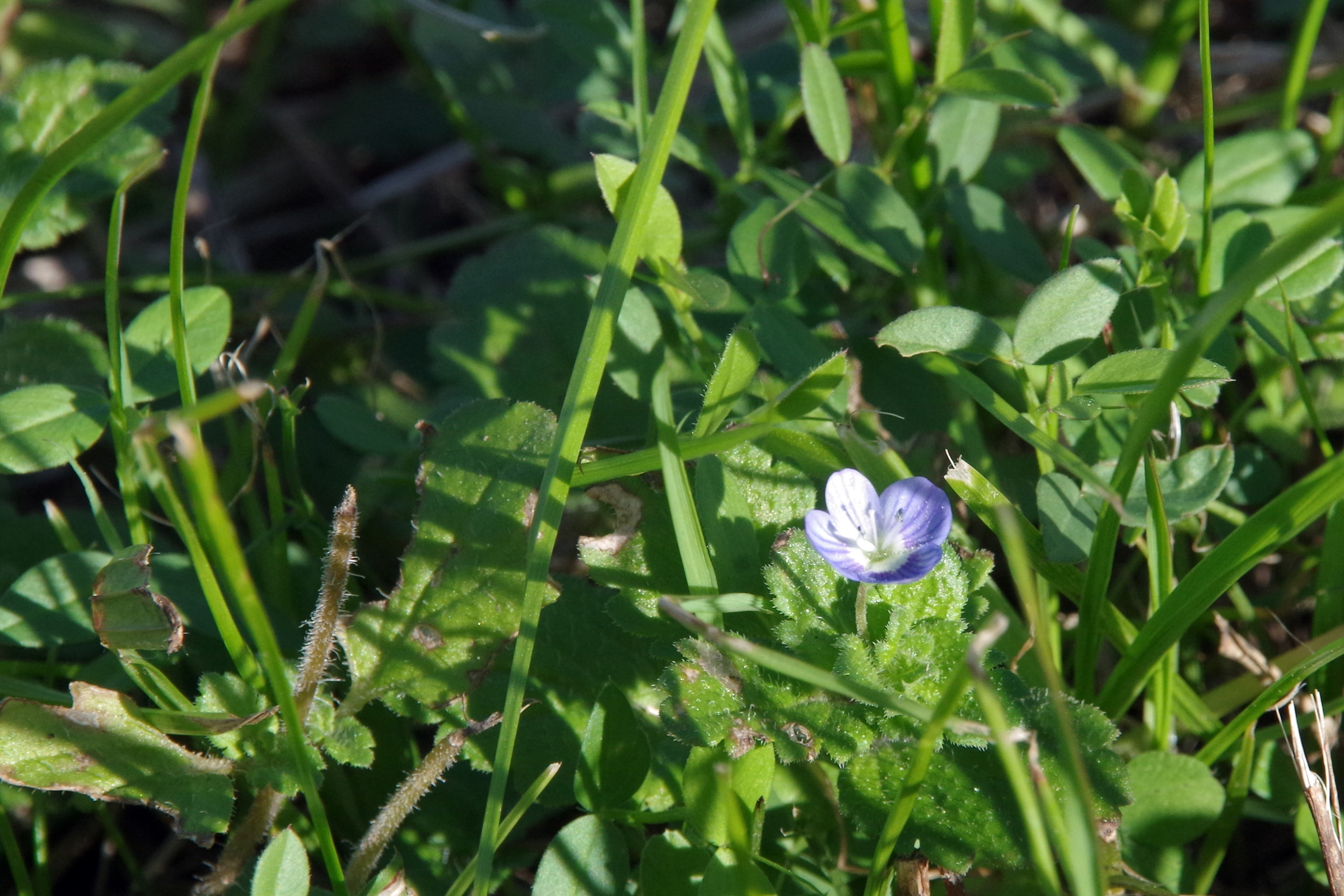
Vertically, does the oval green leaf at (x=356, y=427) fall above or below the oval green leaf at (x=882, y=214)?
below

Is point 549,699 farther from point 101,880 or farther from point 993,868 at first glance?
point 101,880

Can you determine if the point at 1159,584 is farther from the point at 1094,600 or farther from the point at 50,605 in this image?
the point at 50,605

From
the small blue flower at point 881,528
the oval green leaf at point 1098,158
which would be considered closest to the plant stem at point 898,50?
the oval green leaf at point 1098,158

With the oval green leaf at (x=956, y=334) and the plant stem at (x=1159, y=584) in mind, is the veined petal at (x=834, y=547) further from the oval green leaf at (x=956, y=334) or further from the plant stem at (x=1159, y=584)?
the plant stem at (x=1159, y=584)

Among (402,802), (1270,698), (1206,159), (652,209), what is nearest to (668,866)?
(402,802)

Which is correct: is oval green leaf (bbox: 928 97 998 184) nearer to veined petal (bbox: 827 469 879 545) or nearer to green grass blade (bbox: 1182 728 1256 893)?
veined petal (bbox: 827 469 879 545)

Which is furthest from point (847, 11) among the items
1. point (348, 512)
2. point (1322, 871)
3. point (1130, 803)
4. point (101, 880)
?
point (101, 880)
